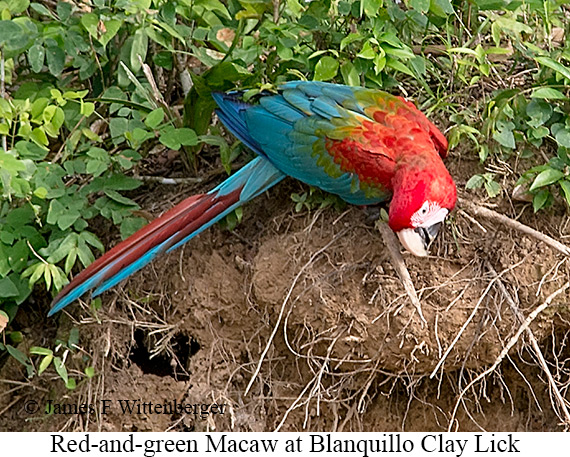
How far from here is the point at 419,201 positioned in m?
2.24

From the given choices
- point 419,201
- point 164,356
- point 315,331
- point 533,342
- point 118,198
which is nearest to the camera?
point 419,201

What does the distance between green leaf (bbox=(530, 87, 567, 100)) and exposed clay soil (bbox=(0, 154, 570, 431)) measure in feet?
0.85

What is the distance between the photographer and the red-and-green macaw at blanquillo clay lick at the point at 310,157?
93.7 inches

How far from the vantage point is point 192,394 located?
258 centimetres

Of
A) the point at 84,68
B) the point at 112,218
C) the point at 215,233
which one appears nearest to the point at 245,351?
the point at 215,233

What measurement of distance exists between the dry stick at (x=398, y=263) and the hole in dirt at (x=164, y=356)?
0.67 meters

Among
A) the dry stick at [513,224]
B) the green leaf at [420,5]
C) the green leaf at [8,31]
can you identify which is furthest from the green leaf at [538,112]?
the green leaf at [8,31]

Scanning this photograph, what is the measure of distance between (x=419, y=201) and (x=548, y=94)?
53 centimetres

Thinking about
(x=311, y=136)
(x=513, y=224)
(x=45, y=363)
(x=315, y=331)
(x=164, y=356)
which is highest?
(x=311, y=136)

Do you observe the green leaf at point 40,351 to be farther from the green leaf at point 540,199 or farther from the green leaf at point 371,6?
the green leaf at point 540,199

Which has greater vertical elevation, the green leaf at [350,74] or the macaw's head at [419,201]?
the green leaf at [350,74]

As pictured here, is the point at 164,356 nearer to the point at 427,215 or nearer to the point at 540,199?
the point at 427,215

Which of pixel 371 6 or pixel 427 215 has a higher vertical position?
pixel 371 6

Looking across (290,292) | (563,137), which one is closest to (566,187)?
(563,137)
